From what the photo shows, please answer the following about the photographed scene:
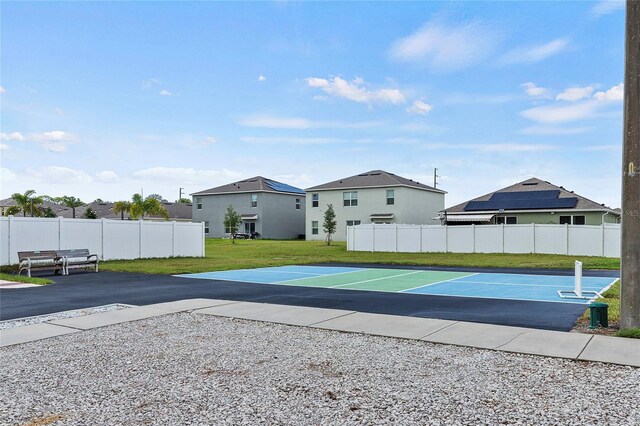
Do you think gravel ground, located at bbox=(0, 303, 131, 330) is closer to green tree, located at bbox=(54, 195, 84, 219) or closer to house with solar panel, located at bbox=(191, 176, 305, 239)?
house with solar panel, located at bbox=(191, 176, 305, 239)

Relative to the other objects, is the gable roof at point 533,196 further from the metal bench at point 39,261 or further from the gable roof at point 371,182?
the metal bench at point 39,261

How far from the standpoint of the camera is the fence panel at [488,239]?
Result: 112 ft

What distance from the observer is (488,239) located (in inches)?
1357

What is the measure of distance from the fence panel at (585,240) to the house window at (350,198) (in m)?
24.7

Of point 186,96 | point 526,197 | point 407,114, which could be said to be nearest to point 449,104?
point 407,114

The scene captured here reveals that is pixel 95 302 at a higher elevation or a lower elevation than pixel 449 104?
lower

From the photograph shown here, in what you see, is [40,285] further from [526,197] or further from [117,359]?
[526,197]

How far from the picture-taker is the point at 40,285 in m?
16.5

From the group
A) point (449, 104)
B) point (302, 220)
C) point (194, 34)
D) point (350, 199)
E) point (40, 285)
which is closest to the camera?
point (40, 285)

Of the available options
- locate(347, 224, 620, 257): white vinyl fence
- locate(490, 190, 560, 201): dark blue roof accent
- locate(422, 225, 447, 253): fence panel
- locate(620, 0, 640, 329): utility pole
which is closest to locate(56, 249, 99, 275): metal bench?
locate(620, 0, 640, 329): utility pole

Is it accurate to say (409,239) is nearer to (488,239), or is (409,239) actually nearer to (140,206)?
(488,239)

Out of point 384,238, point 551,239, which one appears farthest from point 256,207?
point 551,239

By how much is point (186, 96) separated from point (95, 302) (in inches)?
674

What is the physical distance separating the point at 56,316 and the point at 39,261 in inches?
490
